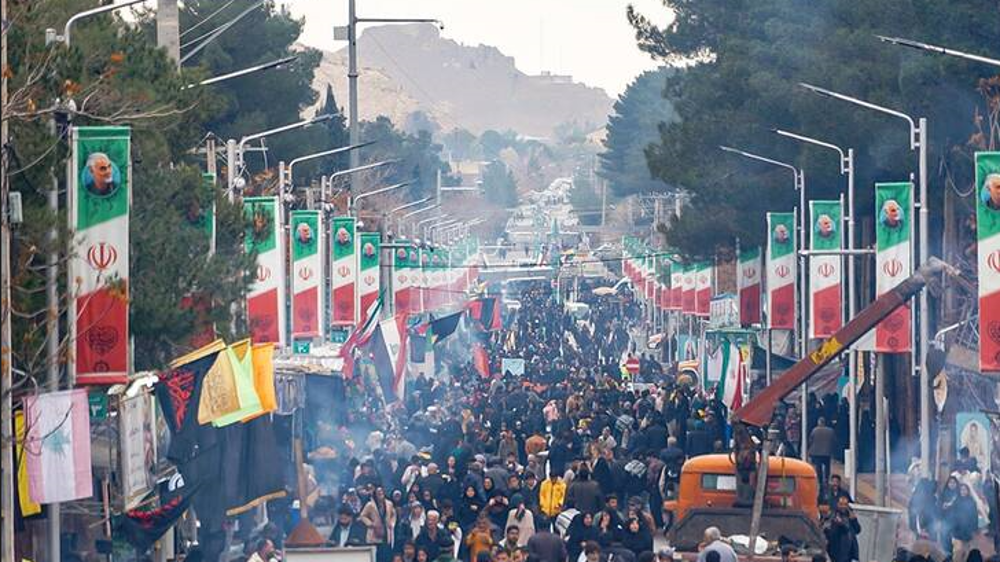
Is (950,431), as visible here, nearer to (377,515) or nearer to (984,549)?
(984,549)

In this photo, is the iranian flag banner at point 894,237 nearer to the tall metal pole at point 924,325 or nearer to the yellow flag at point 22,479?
the tall metal pole at point 924,325

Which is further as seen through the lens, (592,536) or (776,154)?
(776,154)

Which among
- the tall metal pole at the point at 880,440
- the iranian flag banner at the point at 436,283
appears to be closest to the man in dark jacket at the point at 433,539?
the tall metal pole at the point at 880,440

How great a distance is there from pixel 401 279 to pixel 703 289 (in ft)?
25.1

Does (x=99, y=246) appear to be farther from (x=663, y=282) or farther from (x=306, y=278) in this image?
(x=663, y=282)

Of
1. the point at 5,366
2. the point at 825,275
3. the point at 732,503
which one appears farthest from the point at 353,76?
the point at 5,366

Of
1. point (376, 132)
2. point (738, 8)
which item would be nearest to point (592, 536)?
point (738, 8)

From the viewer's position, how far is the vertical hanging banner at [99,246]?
64.2 feet

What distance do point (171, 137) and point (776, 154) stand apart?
2832cm

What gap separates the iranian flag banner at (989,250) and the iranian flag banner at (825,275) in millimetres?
11018

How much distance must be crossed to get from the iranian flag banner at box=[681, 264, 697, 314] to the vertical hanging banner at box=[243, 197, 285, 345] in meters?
29.2

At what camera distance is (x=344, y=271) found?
151 feet

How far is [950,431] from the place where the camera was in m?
36.0

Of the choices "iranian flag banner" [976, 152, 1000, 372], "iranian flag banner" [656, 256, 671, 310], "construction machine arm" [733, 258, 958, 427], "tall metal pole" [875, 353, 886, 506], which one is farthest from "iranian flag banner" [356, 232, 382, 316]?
"construction machine arm" [733, 258, 958, 427]
